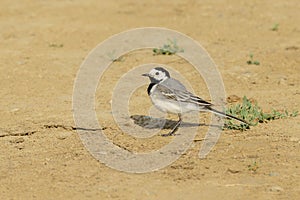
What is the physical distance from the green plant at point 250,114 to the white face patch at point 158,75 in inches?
33.8

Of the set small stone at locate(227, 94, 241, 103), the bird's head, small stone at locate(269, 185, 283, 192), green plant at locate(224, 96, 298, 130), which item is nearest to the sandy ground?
small stone at locate(269, 185, 283, 192)

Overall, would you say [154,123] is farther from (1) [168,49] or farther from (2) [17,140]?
(1) [168,49]

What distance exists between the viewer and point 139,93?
8.04m

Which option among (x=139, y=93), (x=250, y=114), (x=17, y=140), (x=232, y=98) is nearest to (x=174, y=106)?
(x=250, y=114)

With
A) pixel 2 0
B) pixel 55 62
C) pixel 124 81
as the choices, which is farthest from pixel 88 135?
pixel 2 0

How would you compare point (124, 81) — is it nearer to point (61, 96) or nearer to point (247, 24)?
point (61, 96)

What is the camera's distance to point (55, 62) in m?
9.38

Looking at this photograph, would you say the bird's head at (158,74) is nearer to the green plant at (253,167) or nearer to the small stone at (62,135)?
the small stone at (62,135)

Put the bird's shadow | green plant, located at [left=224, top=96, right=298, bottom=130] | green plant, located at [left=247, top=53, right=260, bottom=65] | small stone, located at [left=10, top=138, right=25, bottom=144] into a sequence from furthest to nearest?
green plant, located at [left=247, top=53, right=260, bottom=65] < the bird's shadow < green plant, located at [left=224, top=96, right=298, bottom=130] < small stone, located at [left=10, top=138, right=25, bottom=144]

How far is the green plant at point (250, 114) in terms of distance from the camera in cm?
669

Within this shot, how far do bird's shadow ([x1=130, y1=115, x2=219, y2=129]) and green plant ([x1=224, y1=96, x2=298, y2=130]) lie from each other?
379 mm

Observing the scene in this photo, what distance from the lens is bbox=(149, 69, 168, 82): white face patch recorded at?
22.2 ft

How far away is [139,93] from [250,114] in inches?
68.2

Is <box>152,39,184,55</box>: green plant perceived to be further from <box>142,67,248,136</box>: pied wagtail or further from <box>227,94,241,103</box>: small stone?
<box>142,67,248,136</box>: pied wagtail
